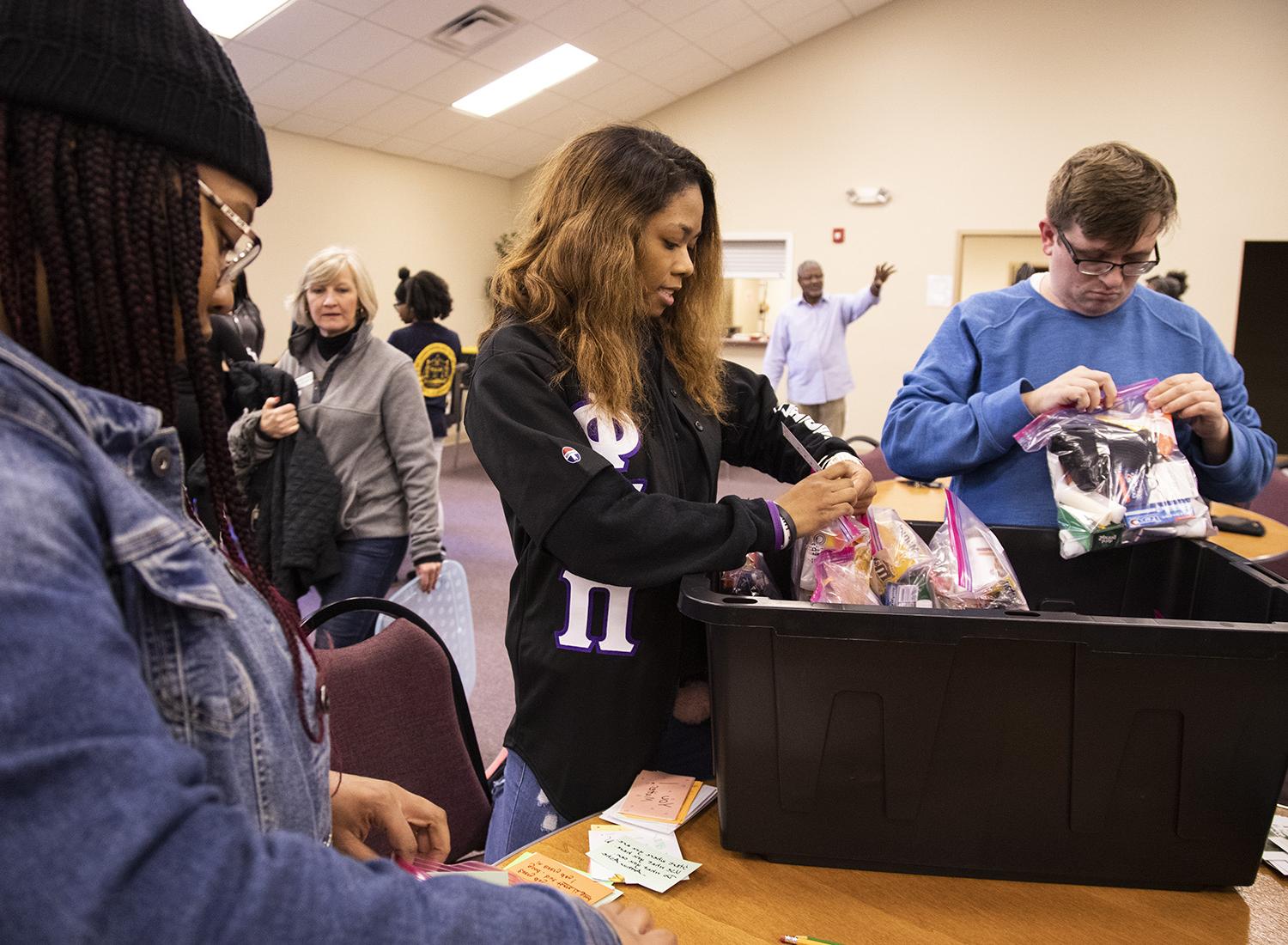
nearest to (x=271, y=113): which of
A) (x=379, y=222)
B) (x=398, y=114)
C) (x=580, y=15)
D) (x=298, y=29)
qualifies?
(x=398, y=114)

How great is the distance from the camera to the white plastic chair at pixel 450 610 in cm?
A: 223

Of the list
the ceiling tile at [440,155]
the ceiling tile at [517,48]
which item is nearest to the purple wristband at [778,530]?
the ceiling tile at [517,48]

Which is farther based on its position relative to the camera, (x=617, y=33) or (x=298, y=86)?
(x=617, y=33)

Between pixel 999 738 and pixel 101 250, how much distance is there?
2.66 feet

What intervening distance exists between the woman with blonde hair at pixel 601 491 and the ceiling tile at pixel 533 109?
6924 millimetres

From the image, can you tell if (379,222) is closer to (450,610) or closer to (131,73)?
(450,610)

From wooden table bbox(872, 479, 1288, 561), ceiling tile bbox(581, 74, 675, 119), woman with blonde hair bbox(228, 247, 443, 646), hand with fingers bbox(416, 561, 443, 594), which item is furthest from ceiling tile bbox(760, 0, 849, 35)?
hand with fingers bbox(416, 561, 443, 594)

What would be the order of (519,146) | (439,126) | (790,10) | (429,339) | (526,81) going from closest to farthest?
1. (429,339)
2. (790,10)
3. (526,81)
4. (439,126)
5. (519,146)

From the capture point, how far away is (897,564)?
1.02m

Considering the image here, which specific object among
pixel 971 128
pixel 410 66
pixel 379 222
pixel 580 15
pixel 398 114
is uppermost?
pixel 580 15

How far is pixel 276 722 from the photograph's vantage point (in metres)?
0.56

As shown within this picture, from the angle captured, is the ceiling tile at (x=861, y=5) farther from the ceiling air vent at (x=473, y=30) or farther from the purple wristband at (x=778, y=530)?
the purple wristband at (x=778, y=530)

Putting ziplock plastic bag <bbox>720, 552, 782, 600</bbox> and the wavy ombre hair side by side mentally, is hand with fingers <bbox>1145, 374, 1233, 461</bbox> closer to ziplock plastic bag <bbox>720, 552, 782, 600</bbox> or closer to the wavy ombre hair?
ziplock plastic bag <bbox>720, 552, 782, 600</bbox>

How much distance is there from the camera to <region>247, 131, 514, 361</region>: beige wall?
722cm
